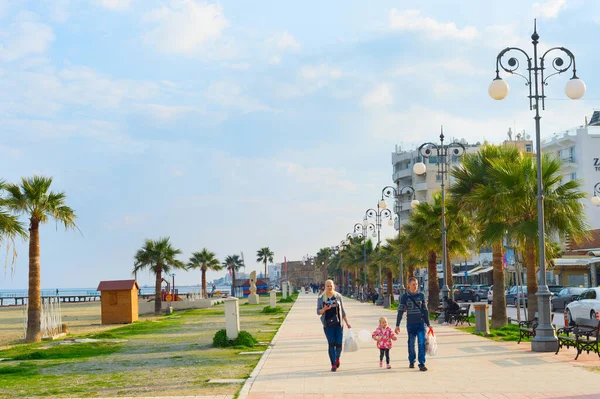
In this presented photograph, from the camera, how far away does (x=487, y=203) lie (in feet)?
68.9

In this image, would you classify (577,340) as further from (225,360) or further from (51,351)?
(51,351)

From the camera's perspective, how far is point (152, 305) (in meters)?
53.8

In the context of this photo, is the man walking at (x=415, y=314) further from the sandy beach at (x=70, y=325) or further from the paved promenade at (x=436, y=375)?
the sandy beach at (x=70, y=325)

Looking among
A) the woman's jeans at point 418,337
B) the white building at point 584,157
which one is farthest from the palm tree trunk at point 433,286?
the white building at point 584,157

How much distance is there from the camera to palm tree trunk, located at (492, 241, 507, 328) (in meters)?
23.0

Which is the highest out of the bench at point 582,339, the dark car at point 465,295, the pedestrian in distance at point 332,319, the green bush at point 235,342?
the pedestrian in distance at point 332,319

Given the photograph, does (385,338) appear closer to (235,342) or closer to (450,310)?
(235,342)

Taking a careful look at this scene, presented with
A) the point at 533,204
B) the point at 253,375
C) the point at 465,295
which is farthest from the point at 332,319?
the point at 465,295

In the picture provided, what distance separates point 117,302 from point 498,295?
67.3 ft

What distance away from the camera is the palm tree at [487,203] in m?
20.8

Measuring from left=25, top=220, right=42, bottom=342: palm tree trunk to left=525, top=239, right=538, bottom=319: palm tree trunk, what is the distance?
52.8ft

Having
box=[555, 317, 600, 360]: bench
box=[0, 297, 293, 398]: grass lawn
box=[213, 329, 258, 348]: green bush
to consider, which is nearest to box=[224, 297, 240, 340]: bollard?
box=[213, 329, 258, 348]: green bush

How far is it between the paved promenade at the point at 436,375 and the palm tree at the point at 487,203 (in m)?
4.26

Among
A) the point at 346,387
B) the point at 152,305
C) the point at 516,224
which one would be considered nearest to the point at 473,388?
the point at 346,387
